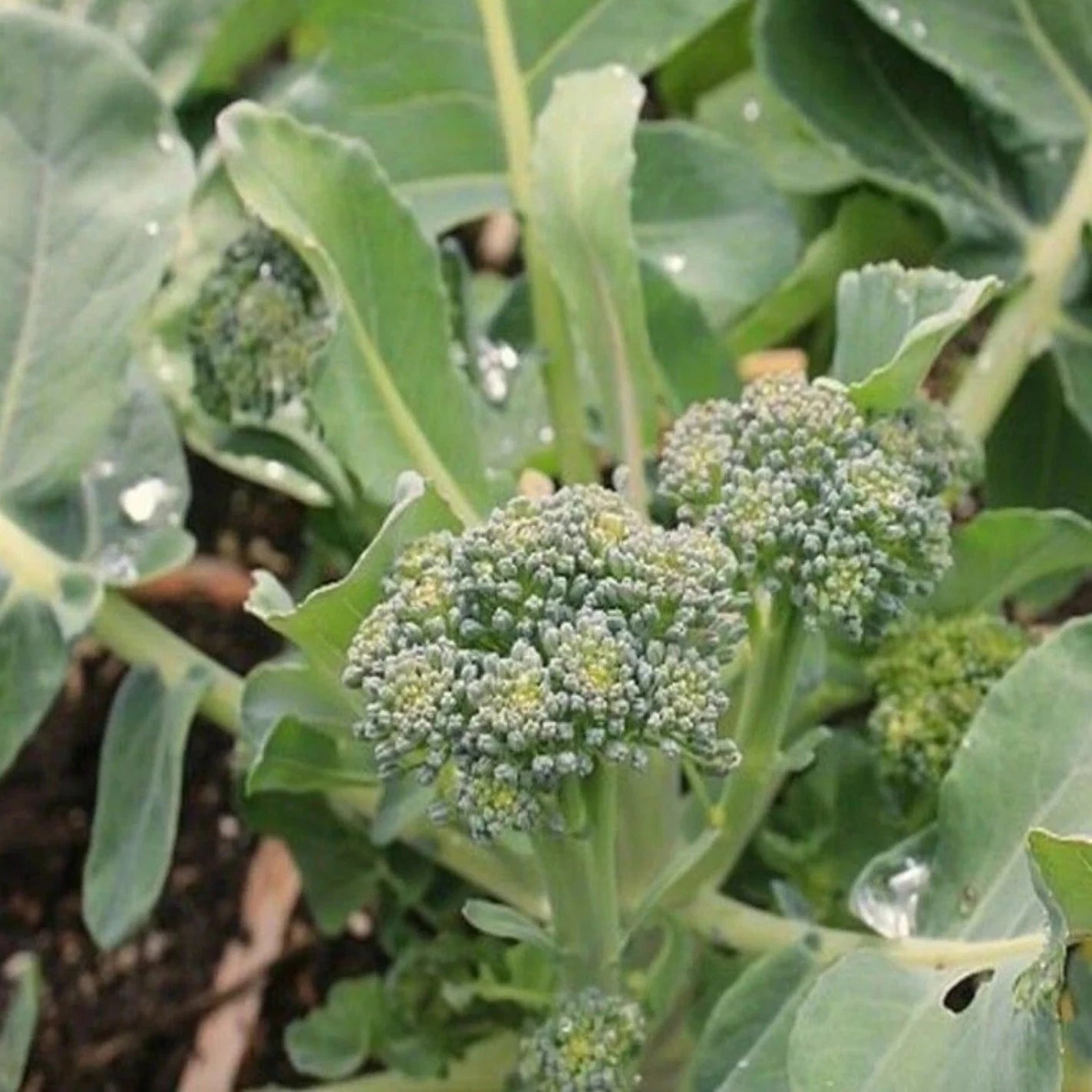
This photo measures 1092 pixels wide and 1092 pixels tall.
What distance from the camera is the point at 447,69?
3.32 feet

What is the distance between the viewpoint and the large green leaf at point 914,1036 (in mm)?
630

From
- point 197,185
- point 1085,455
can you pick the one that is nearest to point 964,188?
point 1085,455

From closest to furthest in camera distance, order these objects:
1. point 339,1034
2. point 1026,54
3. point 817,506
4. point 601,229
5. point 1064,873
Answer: point 1064,873
point 817,506
point 601,229
point 339,1034
point 1026,54

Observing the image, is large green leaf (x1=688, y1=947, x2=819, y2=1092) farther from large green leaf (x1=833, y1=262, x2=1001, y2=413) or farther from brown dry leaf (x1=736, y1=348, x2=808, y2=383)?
brown dry leaf (x1=736, y1=348, x2=808, y2=383)

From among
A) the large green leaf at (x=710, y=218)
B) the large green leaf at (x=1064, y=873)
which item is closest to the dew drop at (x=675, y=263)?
the large green leaf at (x=710, y=218)

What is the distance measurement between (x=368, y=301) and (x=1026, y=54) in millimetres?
397

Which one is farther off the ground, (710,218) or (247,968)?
(710,218)

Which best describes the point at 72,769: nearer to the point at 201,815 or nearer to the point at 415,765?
the point at 201,815

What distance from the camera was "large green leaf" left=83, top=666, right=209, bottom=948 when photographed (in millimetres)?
853

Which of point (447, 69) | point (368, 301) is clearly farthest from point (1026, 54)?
point (368, 301)

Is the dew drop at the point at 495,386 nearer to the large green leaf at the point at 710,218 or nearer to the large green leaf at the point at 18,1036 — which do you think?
the large green leaf at the point at 710,218

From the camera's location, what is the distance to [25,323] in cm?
89

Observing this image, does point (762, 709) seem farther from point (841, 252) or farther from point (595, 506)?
point (841, 252)

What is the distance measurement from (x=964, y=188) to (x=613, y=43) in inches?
7.2
